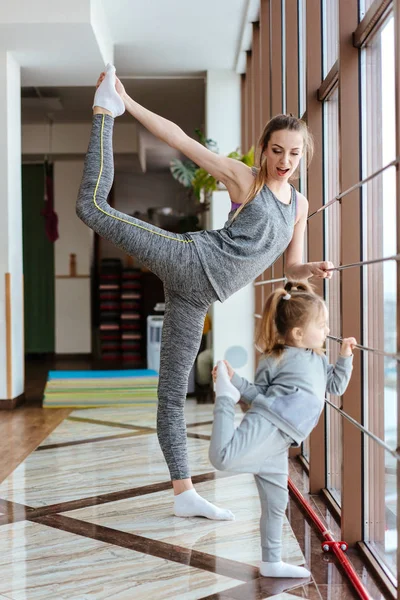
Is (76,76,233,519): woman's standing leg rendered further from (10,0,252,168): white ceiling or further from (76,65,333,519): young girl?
(10,0,252,168): white ceiling

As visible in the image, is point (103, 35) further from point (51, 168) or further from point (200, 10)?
point (51, 168)

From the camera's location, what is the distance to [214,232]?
197 centimetres

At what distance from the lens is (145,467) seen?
3154mm

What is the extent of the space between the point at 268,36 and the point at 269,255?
301cm

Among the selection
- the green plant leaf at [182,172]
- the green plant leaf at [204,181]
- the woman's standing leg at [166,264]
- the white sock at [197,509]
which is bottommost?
the white sock at [197,509]

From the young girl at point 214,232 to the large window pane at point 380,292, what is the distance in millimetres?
169

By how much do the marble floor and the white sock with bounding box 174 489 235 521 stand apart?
0.09 ft

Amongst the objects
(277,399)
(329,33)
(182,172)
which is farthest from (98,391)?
(277,399)

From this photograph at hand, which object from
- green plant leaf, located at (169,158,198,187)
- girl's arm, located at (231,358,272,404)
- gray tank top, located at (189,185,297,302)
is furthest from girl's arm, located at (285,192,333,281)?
green plant leaf, located at (169,158,198,187)

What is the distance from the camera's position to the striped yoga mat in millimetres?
5055

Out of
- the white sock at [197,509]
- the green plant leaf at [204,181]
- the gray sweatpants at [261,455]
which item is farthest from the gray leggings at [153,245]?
the green plant leaf at [204,181]

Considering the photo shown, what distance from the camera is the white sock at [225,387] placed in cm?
172

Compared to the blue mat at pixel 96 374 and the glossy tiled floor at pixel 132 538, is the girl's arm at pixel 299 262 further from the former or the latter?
the blue mat at pixel 96 374

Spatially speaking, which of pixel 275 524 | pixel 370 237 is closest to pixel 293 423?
pixel 275 524
